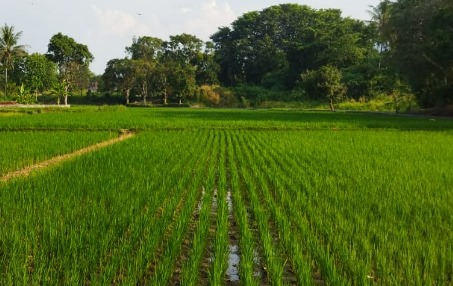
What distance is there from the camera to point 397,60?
27.0 meters

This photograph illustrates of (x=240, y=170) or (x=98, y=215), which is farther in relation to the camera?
(x=240, y=170)

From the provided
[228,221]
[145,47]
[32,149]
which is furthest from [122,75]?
[228,221]

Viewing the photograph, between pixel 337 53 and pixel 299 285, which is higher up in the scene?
pixel 337 53

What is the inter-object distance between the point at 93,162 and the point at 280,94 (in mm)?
43605

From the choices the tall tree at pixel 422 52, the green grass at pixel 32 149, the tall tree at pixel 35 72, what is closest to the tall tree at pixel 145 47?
the tall tree at pixel 35 72

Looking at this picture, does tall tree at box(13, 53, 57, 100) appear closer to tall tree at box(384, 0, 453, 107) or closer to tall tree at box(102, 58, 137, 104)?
tall tree at box(102, 58, 137, 104)

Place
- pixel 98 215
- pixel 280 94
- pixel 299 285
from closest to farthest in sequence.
Answer: pixel 299 285 < pixel 98 215 < pixel 280 94

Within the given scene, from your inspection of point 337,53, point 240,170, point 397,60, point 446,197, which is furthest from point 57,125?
point 337,53

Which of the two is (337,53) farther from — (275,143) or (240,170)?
(240,170)

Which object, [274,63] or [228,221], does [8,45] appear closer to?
[274,63]

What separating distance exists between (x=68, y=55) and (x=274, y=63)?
26742mm

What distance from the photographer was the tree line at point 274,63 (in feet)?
90.5

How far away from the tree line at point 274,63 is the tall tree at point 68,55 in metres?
0.13

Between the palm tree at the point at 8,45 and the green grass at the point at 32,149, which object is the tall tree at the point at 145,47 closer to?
the palm tree at the point at 8,45
